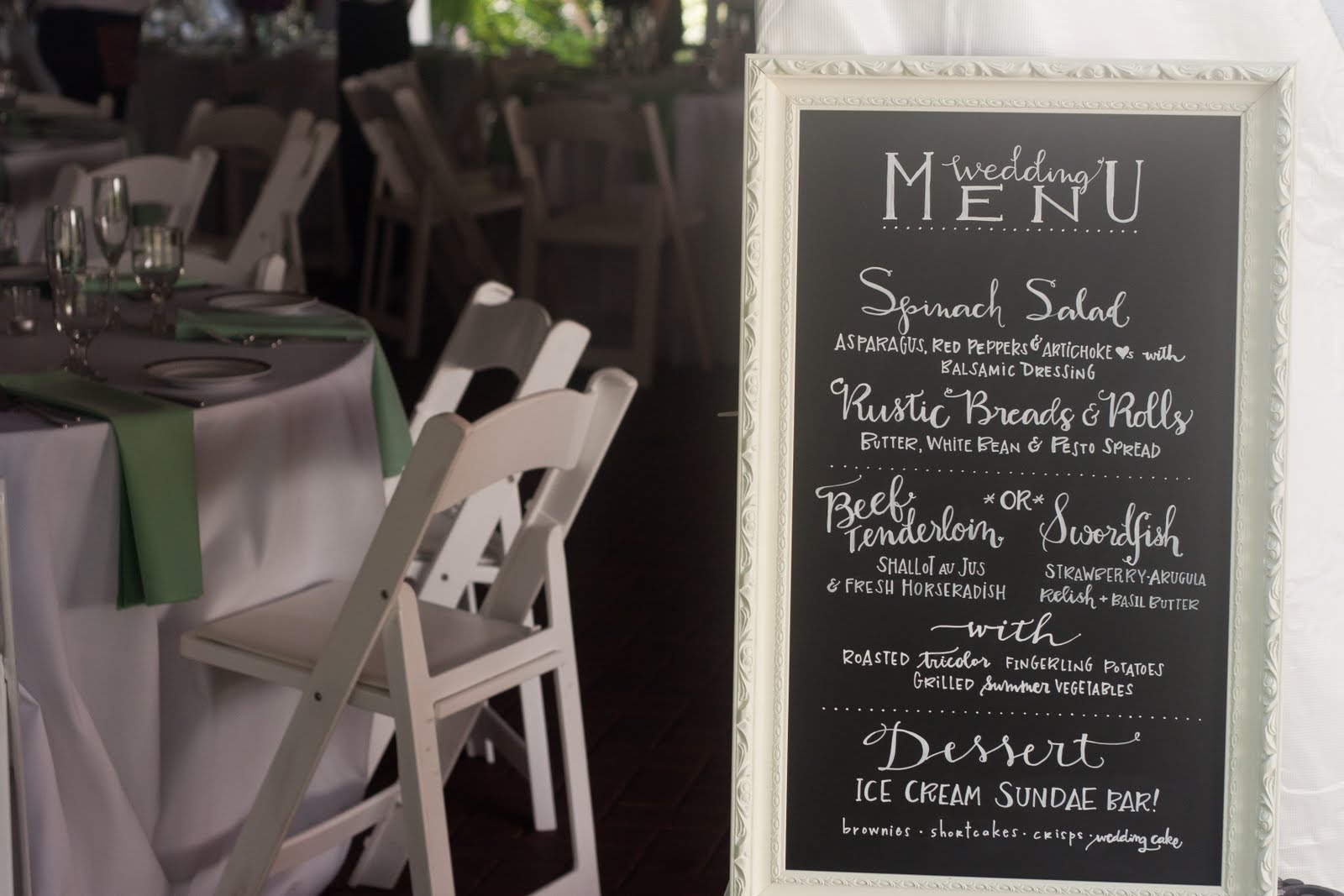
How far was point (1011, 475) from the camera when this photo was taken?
66.9 inches

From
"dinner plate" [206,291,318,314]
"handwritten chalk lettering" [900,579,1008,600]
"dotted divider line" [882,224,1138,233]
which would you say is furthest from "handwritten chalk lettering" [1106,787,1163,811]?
"dinner plate" [206,291,318,314]

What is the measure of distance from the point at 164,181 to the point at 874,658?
3171 millimetres

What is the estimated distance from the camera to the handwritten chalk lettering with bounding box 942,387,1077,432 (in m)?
1.69

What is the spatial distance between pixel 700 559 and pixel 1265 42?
2.89m

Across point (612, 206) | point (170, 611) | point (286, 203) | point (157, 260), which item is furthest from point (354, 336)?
point (612, 206)

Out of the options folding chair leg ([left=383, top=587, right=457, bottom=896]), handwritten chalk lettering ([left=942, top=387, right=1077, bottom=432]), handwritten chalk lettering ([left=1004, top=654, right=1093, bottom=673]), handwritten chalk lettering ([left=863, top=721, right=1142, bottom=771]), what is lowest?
folding chair leg ([left=383, top=587, right=457, bottom=896])

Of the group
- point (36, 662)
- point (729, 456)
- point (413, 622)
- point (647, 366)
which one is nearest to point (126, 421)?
point (36, 662)

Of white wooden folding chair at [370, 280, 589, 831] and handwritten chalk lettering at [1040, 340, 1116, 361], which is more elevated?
handwritten chalk lettering at [1040, 340, 1116, 361]

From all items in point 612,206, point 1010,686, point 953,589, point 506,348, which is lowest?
point 1010,686

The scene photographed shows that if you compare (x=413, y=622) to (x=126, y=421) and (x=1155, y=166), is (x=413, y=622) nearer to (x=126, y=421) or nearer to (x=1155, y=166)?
(x=126, y=421)

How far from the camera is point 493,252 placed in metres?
7.33

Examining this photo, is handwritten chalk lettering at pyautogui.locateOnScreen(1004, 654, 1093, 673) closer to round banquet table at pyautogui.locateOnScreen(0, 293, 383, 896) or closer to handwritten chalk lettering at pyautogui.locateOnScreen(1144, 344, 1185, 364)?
handwritten chalk lettering at pyautogui.locateOnScreen(1144, 344, 1185, 364)

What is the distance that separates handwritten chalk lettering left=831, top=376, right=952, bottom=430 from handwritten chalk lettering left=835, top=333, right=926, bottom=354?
3cm

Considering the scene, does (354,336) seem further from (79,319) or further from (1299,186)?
(1299,186)
